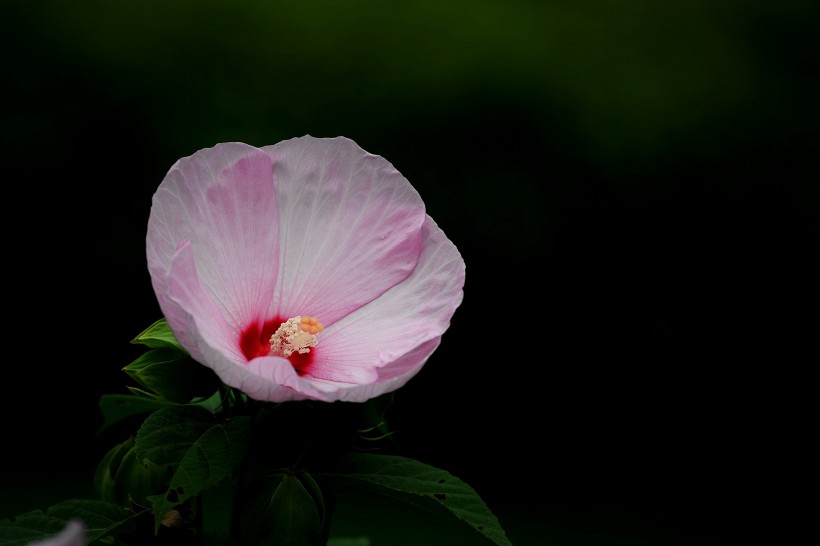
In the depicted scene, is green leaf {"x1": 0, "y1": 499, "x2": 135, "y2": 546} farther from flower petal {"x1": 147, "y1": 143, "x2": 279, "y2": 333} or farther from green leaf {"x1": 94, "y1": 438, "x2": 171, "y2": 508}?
flower petal {"x1": 147, "y1": 143, "x2": 279, "y2": 333}

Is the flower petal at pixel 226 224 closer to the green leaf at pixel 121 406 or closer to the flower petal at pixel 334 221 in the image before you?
the flower petal at pixel 334 221

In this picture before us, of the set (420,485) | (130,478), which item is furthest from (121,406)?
(420,485)

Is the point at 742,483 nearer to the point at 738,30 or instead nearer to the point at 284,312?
the point at 738,30

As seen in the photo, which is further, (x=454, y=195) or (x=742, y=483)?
(x=742, y=483)

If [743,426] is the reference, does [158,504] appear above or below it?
above


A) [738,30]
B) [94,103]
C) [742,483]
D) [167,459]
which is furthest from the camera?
[738,30]

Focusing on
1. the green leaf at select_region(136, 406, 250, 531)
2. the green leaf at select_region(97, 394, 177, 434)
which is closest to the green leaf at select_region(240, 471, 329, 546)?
the green leaf at select_region(136, 406, 250, 531)

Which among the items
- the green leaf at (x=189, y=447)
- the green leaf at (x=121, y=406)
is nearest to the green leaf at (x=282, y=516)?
the green leaf at (x=189, y=447)

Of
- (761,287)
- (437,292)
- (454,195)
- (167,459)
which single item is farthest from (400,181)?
(761,287)
